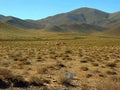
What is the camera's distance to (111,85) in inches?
473

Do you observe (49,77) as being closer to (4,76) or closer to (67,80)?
(67,80)

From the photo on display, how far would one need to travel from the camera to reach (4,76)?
50.4ft

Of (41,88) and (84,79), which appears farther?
(84,79)

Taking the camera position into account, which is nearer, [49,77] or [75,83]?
[75,83]

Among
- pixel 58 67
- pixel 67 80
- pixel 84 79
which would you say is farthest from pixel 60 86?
pixel 58 67

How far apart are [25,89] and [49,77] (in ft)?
14.0

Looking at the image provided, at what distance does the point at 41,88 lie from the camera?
47.4ft

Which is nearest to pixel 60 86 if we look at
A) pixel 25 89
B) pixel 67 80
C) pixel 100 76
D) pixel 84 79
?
pixel 67 80

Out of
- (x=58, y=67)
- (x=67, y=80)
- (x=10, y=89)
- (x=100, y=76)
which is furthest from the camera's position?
(x=58, y=67)

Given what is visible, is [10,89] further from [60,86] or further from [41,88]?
[60,86]

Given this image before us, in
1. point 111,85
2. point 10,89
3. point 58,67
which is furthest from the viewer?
point 58,67

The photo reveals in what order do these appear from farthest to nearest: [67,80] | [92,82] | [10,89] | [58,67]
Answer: [58,67] → [92,82] → [67,80] → [10,89]

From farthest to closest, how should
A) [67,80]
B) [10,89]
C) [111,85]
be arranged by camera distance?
[67,80], [10,89], [111,85]

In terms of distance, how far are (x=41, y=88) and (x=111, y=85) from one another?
3579 millimetres
